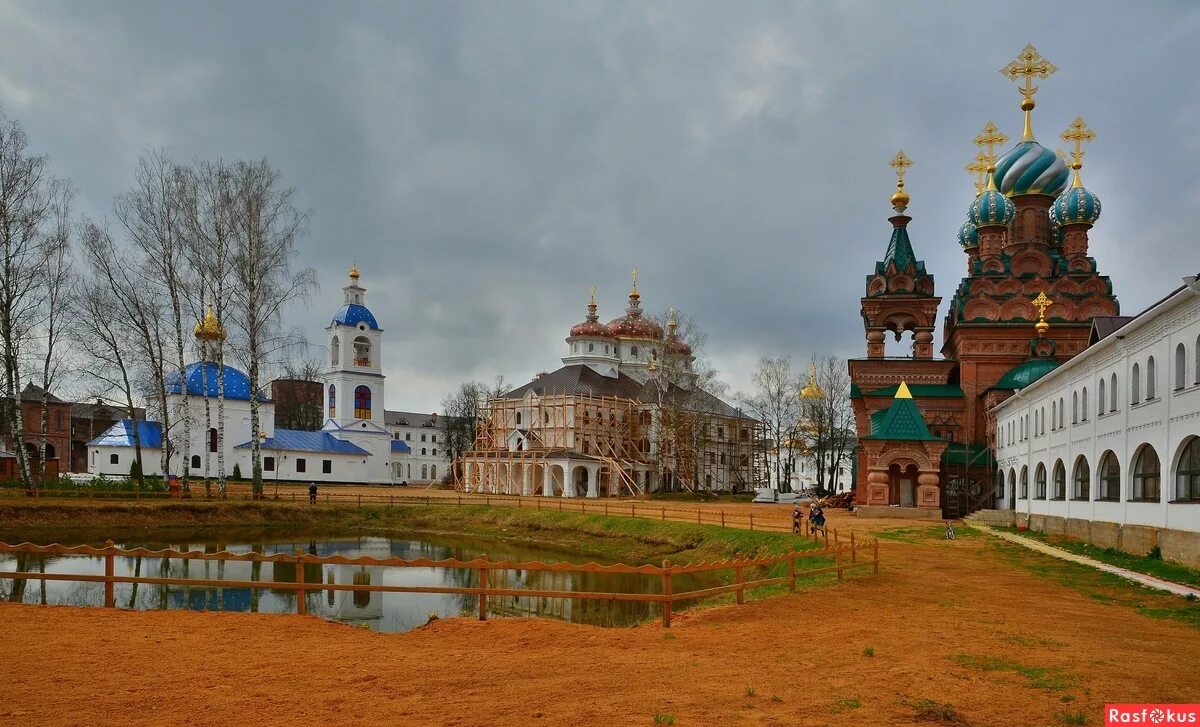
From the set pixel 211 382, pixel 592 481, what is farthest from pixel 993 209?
pixel 211 382

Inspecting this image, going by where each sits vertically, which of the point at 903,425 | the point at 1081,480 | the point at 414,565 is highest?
the point at 903,425

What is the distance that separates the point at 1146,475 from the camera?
65.0ft

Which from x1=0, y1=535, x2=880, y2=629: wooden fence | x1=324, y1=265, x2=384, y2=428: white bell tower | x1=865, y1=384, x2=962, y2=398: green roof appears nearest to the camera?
→ x1=0, y1=535, x2=880, y2=629: wooden fence

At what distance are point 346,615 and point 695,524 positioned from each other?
54.7 feet

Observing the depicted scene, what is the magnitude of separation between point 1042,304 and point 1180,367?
26294 mm

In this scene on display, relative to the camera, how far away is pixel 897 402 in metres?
38.9

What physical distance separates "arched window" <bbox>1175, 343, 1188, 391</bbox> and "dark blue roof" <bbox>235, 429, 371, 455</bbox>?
53536 mm

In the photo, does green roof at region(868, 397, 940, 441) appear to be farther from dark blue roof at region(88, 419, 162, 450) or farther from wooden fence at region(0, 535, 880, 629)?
dark blue roof at region(88, 419, 162, 450)

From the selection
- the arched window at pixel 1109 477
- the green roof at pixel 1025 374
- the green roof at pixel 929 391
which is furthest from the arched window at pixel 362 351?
the arched window at pixel 1109 477

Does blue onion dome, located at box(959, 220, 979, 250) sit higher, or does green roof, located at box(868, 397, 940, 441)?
blue onion dome, located at box(959, 220, 979, 250)

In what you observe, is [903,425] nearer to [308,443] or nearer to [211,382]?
[308,443]

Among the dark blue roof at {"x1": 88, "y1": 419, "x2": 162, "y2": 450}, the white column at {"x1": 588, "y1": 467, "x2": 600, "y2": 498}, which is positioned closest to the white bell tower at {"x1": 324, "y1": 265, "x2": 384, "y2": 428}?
the dark blue roof at {"x1": 88, "y1": 419, "x2": 162, "y2": 450}

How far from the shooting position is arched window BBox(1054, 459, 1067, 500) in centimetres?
2719

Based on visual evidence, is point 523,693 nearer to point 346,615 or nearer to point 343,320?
point 346,615
